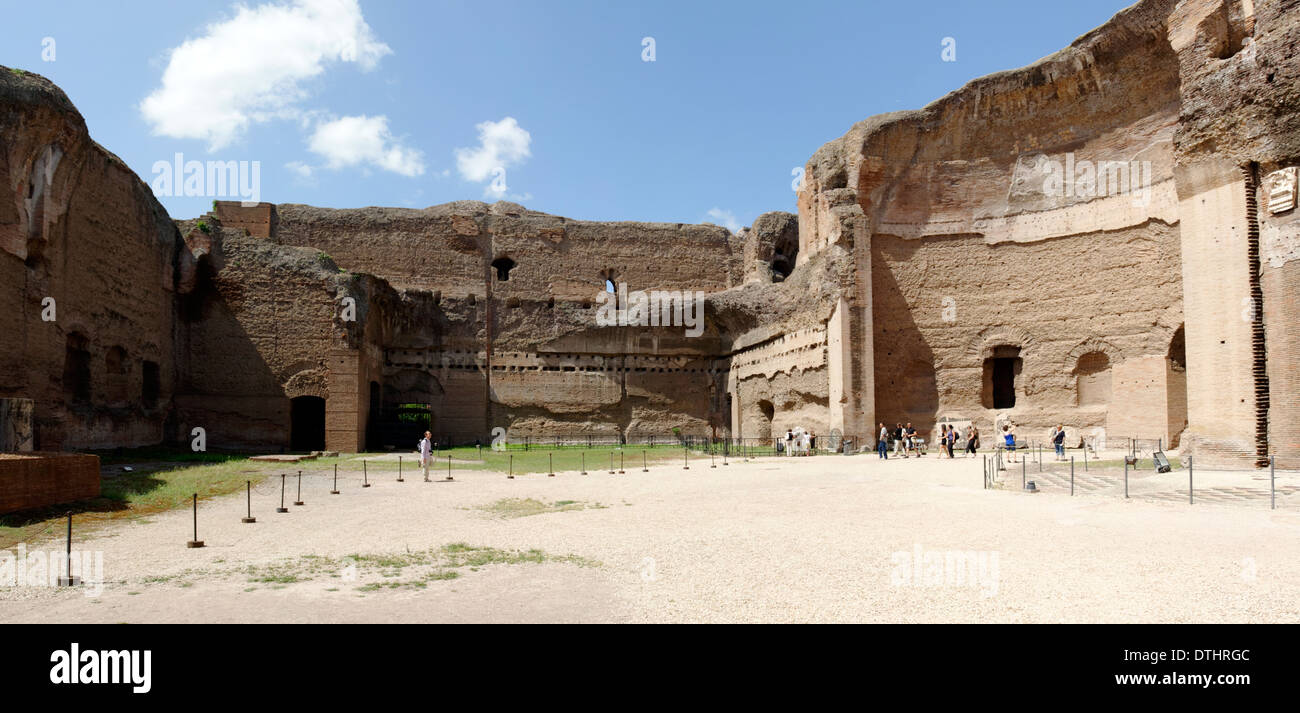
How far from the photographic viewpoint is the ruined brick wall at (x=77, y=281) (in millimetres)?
14438

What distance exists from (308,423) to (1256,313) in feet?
78.3

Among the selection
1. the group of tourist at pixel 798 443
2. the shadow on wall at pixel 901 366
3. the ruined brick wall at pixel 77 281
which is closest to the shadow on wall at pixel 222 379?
the ruined brick wall at pixel 77 281

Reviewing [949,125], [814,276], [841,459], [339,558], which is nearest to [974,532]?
[339,558]

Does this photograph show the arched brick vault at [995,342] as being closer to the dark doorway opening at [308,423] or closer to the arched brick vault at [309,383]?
the arched brick vault at [309,383]

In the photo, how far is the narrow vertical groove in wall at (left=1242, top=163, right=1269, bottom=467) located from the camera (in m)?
13.5

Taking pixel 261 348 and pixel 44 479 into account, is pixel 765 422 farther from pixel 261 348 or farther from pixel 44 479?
pixel 44 479

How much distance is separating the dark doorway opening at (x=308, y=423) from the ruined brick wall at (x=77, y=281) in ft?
12.1

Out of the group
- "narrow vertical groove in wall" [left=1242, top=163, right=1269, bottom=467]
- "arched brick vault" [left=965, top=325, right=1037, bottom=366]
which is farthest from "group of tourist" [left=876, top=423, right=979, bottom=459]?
"narrow vertical groove in wall" [left=1242, top=163, right=1269, bottom=467]

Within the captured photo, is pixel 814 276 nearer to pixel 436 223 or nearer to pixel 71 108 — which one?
pixel 436 223

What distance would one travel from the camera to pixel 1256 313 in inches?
539

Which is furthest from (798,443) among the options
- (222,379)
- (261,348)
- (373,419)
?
(222,379)

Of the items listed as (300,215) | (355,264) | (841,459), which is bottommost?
(841,459)

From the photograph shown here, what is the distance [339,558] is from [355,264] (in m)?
24.1
